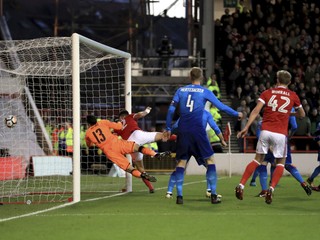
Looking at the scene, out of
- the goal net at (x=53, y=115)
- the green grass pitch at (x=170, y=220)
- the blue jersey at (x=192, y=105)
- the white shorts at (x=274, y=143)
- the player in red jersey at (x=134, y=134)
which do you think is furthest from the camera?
the player in red jersey at (x=134, y=134)

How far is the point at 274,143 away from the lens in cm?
1299

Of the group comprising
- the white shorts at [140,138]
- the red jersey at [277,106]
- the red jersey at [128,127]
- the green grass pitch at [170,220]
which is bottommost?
the green grass pitch at [170,220]

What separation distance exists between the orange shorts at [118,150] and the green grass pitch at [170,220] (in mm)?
693

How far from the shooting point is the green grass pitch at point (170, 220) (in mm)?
9211

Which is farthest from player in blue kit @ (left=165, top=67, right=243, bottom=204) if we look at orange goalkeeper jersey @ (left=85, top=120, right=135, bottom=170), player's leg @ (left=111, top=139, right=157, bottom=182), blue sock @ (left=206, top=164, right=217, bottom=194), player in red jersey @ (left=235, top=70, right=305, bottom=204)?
orange goalkeeper jersey @ (left=85, top=120, right=135, bottom=170)

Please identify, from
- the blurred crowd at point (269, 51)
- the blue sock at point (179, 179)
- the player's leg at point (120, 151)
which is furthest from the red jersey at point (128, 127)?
the blurred crowd at point (269, 51)

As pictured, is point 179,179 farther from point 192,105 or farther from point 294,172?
point 294,172

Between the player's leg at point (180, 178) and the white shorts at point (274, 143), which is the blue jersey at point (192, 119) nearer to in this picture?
the player's leg at point (180, 178)

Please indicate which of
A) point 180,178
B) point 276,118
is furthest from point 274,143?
point 180,178

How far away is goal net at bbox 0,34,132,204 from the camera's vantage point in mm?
14623

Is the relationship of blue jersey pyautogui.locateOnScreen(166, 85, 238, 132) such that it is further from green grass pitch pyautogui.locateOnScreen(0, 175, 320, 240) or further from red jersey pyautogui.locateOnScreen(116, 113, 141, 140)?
red jersey pyautogui.locateOnScreen(116, 113, 141, 140)

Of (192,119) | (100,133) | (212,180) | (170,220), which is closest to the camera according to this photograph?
(170,220)

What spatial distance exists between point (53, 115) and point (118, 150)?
8.13m

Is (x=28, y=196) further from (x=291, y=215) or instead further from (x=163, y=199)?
(x=291, y=215)
